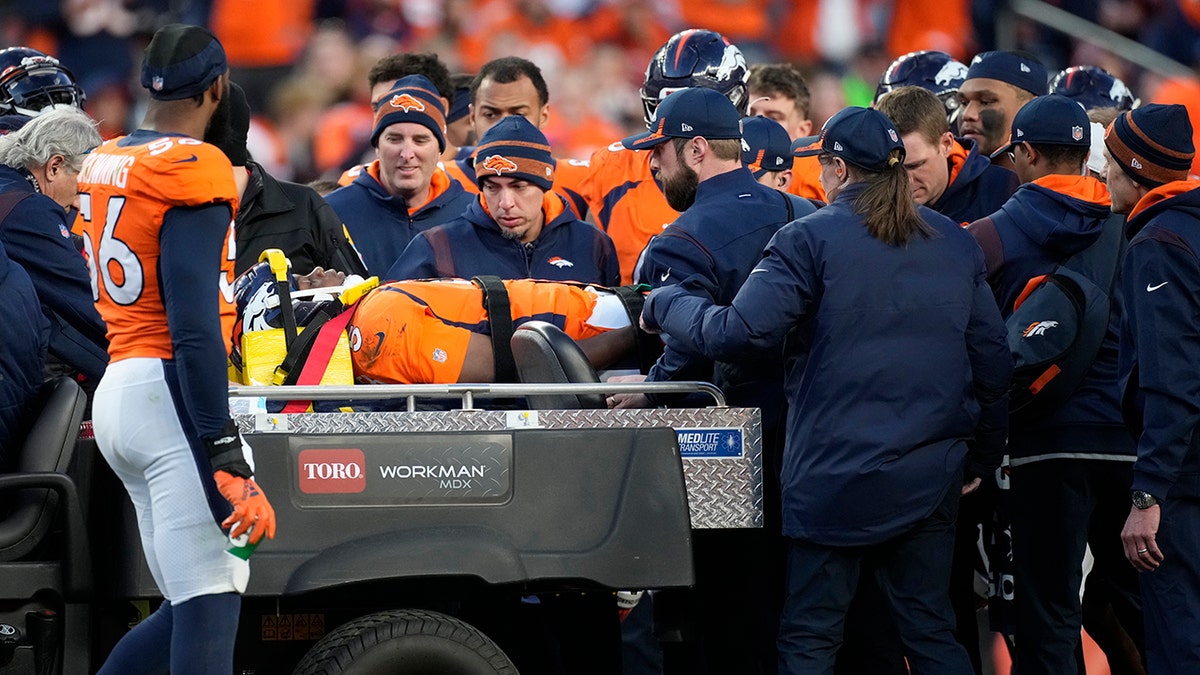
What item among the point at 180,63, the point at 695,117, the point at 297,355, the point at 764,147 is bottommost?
the point at 297,355

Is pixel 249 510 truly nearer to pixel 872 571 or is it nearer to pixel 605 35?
pixel 872 571

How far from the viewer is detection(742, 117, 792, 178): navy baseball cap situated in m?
6.22

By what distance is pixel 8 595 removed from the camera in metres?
4.07

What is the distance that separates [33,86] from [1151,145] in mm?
4180

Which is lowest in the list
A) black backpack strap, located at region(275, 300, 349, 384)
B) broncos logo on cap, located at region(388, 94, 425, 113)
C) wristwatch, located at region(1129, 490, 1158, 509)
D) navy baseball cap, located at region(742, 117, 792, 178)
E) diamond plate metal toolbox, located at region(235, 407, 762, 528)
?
wristwatch, located at region(1129, 490, 1158, 509)

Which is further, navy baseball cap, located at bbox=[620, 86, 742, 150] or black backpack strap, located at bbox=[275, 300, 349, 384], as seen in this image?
navy baseball cap, located at bbox=[620, 86, 742, 150]

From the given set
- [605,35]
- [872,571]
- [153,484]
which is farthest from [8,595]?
[605,35]

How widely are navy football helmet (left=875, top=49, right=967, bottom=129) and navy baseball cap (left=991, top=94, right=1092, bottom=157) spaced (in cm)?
171

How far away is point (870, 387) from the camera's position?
172 inches

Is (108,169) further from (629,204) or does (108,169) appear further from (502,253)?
(629,204)

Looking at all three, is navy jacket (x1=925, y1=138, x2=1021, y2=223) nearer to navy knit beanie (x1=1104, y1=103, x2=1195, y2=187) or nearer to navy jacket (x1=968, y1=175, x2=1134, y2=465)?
navy jacket (x1=968, y1=175, x2=1134, y2=465)

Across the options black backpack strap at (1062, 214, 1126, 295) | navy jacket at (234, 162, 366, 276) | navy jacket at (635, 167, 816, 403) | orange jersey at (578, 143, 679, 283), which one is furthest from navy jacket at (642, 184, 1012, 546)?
navy jacket at (234, 162, 366, 276)

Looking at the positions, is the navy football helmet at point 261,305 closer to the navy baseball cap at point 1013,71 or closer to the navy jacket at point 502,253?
the navy jacket at point 502,253

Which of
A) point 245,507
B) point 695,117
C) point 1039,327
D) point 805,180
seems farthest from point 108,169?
point 805,180
